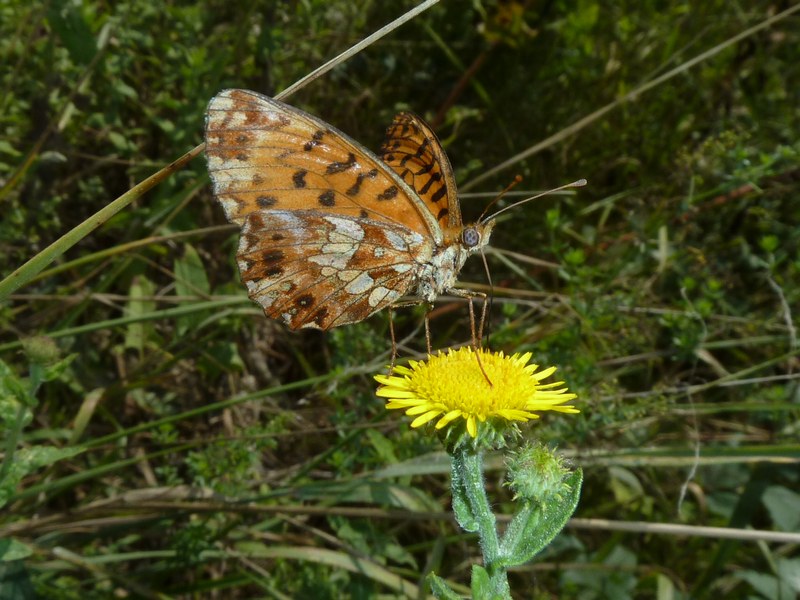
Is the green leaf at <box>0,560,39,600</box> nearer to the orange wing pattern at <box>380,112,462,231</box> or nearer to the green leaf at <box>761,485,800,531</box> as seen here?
the orange wing pattern at <box>380,112,462,231</box>

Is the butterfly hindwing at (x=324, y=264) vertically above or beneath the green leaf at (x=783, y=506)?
above

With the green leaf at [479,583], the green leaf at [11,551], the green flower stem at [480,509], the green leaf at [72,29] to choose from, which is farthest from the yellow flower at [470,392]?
the green leaf at [72,29]

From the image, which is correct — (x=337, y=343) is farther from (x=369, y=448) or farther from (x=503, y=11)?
(x=503, y=11)

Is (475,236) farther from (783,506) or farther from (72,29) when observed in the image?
(72,29)

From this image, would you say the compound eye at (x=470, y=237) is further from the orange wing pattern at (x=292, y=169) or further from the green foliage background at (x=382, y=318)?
the green foliage background at (x=382, y=318)

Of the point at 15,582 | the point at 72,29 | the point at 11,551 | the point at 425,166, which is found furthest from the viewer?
the point at 72,29

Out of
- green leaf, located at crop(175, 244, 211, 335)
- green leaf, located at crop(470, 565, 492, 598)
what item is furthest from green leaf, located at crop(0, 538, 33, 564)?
green leaf, located at crop(470, 565, 492, 598)

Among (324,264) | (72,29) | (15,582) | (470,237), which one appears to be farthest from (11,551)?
(72,29)
